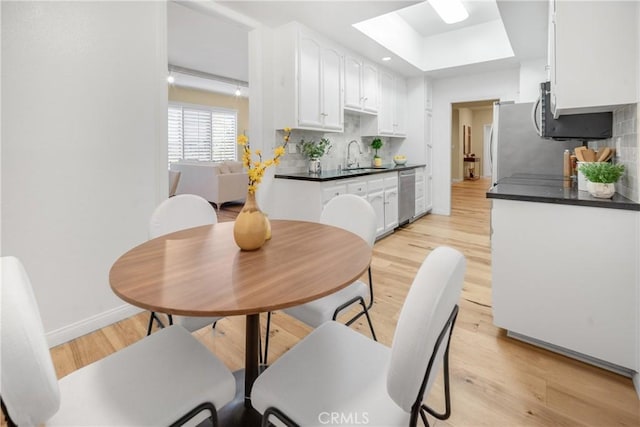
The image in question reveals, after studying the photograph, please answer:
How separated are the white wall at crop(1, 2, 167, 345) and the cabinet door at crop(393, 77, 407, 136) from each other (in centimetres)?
378

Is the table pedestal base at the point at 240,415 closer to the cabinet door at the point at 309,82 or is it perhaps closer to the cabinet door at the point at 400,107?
the cabinet door at the point at 309,82

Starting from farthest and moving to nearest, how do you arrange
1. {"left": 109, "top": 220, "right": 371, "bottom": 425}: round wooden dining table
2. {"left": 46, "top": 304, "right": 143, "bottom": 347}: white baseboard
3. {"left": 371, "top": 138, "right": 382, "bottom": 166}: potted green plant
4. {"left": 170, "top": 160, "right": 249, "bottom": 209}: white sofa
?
1. {"left": 170, "top": 160, "right": 249, "bottom": 209}: white sofa
2. {"left": 371, "top": 138, "right": 382, "bottom": 166}: potted green plant
3. {"left": 46, "top": 304, "right": 143, "bottom": 347}: white baseboard
4. {"left": 109, "top": 220, "right": 371, "bottom": 425}: round wooden dining table

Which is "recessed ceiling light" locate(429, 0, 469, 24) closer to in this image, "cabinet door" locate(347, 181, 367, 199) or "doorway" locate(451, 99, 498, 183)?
"cabinet door" locate(347, 181, 367, 199)

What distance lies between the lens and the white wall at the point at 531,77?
4.51m

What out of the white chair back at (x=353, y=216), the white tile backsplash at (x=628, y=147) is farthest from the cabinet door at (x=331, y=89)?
the white tile backsplash at (x=628, y=147)

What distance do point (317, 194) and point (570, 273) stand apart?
82.7 inches

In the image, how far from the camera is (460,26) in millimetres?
4641

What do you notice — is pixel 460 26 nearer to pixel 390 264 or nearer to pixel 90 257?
pixel 390 264

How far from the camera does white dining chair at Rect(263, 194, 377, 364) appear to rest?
1432 mm

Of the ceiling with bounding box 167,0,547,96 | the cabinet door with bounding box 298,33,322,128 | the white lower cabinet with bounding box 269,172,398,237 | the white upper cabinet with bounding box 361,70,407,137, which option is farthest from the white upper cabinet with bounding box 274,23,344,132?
the white upper cabinet with bounding box 361,70,407,137

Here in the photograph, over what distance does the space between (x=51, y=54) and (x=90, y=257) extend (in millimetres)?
1193

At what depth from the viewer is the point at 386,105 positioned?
5.02 m

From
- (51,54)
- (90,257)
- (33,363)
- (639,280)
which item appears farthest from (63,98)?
(639,280)

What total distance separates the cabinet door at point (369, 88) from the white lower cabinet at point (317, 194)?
1.01 meters
